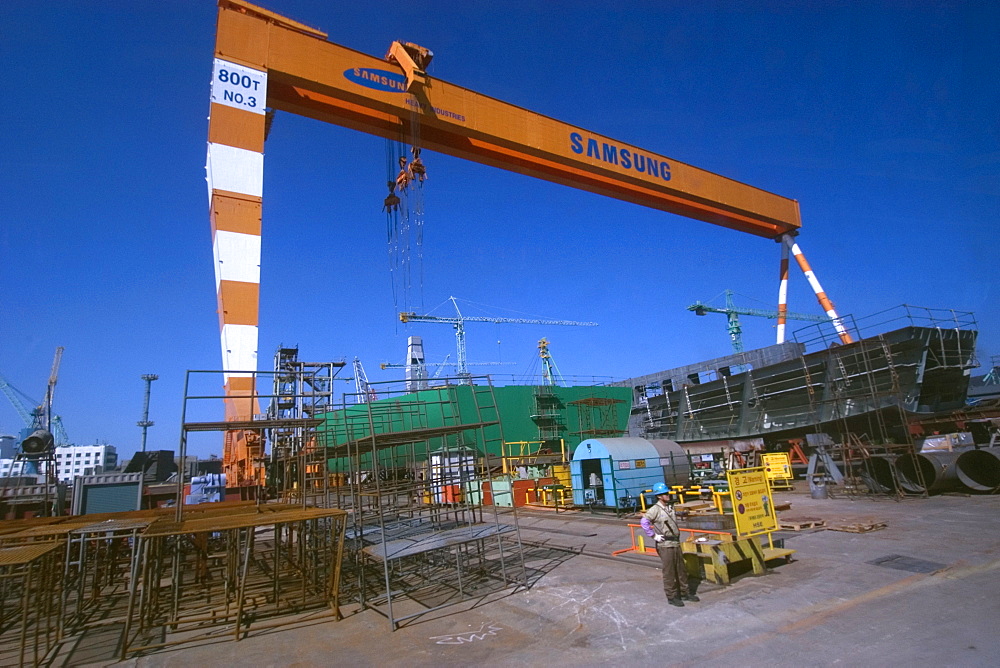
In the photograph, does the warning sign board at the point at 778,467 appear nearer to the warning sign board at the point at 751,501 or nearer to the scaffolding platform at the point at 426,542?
the warning sign board at the point at 751,501

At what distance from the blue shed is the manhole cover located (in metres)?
7.47

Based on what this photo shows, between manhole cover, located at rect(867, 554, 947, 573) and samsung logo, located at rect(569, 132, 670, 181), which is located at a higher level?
samsung logo, located at rect(569, 132, 670, 181)

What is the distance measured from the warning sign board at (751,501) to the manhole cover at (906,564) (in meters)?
1.46

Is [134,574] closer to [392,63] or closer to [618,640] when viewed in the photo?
[618,640]

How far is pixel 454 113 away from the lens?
15242 mm

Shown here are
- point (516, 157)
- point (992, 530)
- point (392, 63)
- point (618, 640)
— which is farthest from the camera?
point (516, 157)

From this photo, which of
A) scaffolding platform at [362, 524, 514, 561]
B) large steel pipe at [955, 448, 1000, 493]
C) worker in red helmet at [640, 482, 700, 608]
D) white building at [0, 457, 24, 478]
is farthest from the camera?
white building at [0, 457, 24, 478]

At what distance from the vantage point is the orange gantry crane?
12.8 meters

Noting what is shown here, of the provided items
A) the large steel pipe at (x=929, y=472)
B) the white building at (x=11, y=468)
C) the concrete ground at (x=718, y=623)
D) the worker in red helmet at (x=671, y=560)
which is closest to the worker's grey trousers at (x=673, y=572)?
the worker in red helmet at (x=671, y=560)

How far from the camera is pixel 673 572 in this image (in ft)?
20.4

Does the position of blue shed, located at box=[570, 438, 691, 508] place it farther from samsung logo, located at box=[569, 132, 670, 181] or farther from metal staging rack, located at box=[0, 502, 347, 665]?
samsung logo, located at box=[569, 132, 670, 181]

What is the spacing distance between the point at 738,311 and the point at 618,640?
88174 millimetres

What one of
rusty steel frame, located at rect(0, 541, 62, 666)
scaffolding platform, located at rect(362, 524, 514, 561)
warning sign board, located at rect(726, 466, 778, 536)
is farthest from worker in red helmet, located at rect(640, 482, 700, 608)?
rusty steel frame, located at rect(0, 541, 62, 666)

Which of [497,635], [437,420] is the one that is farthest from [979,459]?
[437,420]
